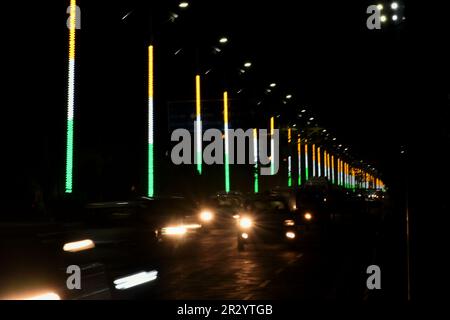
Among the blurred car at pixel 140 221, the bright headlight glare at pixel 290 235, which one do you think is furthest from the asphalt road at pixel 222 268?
the bright headlight glare at pixel 290 235

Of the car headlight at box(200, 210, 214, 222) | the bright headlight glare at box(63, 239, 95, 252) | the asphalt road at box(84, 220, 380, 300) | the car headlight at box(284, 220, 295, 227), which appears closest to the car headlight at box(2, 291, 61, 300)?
the bright headlight glare at box(63, 239, 95, 252)

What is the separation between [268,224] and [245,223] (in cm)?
71

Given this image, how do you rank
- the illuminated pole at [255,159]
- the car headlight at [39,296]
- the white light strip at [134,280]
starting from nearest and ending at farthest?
the car headlight at [39,296] < the white light strip at [134,280] < the illuminated pole at [255,159]

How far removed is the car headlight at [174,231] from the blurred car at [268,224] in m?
4.53

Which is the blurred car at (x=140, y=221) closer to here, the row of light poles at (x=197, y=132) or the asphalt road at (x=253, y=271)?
the asphalt road at (x=253, y=271)

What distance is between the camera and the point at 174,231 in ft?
64.9

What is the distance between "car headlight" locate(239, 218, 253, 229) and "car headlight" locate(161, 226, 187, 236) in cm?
449

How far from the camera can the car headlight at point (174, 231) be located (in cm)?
1875

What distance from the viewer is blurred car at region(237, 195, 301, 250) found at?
997 inches

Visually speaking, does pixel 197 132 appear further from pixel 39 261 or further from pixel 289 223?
pixel 39 261

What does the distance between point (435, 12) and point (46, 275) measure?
54.2 feet

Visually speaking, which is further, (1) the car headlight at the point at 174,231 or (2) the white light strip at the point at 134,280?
(1) the car headlight at the point at 174,231

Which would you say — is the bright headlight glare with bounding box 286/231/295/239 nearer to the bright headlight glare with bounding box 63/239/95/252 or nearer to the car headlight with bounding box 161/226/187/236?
the car headlight with bounding box 161/226/187/236
